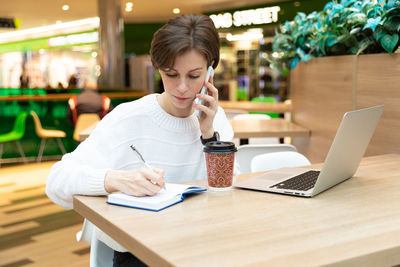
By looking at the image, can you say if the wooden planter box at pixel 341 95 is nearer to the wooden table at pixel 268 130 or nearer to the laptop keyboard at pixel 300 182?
the wooden table at pixel 268 130

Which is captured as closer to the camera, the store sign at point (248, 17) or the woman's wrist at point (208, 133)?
the woman's wrist at point (208, 133)

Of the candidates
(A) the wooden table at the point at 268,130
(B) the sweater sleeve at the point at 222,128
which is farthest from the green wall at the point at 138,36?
(B) the sweater sleeve at the point at 222,128

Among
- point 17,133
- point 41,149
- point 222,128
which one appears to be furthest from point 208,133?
point 41,149

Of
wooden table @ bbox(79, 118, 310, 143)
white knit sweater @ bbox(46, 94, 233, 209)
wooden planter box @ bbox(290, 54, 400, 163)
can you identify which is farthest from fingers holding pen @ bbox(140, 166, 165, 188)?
wooden table @ bbox(79, 118, 310, 143)

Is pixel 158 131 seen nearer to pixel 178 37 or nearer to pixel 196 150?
pixel 196 150

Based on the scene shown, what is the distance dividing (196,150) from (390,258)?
0.85m

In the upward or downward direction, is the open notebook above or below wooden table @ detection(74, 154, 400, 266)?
above

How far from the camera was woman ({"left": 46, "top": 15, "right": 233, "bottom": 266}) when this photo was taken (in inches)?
56.2

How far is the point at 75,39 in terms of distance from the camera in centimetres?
1664

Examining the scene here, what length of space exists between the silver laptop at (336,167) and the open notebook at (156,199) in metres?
0.24

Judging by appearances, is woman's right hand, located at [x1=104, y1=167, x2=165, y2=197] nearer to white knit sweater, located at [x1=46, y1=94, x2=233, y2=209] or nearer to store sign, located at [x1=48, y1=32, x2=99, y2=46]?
white knit sweater, located at [x1=46, y1=94, x2=233, y2=209]

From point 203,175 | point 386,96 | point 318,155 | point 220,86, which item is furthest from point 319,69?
point 220,86

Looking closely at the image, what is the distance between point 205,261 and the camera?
0.91 metres

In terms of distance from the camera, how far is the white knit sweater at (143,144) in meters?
1.56
